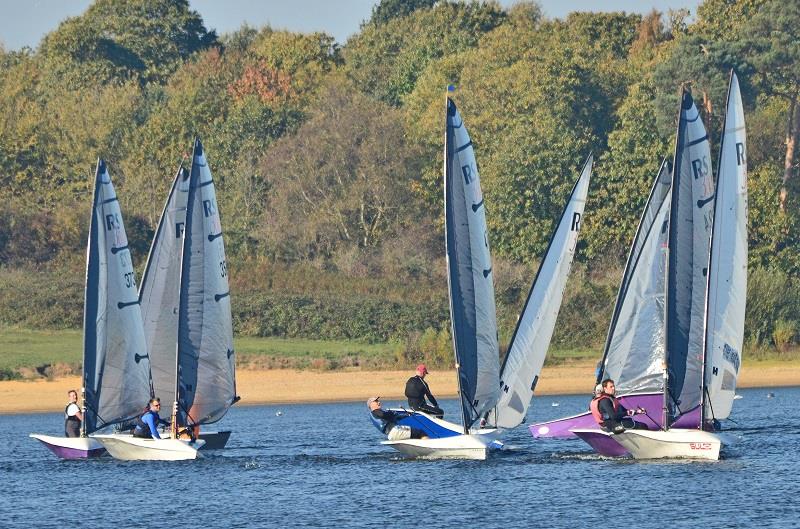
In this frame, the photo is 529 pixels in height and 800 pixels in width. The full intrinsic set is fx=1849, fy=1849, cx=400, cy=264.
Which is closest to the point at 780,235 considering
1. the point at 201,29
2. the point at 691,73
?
the point at 691,73

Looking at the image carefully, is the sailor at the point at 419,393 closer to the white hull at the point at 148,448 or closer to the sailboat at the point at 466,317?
the sailboat at the point at 466,317

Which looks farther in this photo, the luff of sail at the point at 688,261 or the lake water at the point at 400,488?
the luff of sail at the point at 688,261

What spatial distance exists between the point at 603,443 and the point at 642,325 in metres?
4.24

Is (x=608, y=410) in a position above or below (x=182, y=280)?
below

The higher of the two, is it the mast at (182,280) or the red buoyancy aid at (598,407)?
the mast at (182,280)

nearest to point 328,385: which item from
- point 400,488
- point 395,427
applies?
point 395,427

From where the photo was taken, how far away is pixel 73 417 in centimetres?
5284

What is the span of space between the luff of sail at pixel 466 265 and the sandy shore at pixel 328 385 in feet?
85.6

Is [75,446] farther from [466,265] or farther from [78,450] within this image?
[466,265]

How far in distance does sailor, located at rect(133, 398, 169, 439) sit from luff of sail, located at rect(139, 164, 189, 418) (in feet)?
11.8

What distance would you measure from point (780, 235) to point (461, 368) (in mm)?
48826

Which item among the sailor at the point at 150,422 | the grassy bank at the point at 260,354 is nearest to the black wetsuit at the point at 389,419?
the sailor at the point at 150,422

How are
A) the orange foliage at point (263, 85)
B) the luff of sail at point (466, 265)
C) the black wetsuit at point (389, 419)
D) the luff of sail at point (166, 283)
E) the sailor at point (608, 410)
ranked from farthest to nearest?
the orange foliage at point (263, 85) → the luff of sail at point (166, 283) → the black wetsuit at point (389, 419) → the luff of sail at point (466, 265) → the sailor at point (608, 410)

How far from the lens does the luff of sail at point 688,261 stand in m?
46.2
